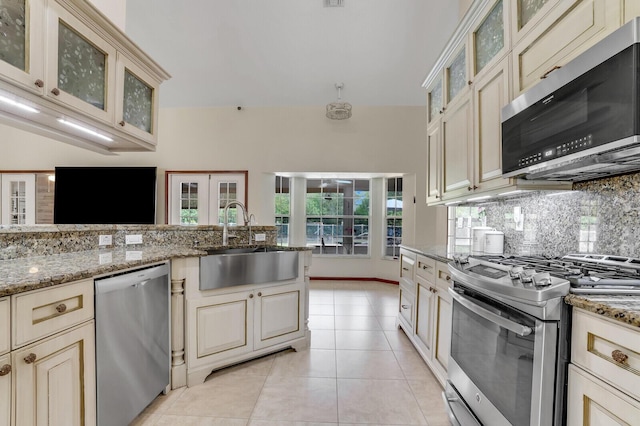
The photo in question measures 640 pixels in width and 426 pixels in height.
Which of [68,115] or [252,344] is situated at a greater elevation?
[68,115]

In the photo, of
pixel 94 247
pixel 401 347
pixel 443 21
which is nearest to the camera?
pixel 94 247

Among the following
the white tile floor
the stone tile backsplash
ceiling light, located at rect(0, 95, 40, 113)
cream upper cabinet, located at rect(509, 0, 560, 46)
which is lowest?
the white tile floor

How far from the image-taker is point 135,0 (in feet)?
10.5

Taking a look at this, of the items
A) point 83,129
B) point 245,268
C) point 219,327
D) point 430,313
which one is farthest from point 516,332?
point 83,129

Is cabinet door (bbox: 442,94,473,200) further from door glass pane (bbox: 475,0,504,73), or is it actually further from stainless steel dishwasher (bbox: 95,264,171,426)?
stainless steel dishwasher (bbox: 95,264,171,426)

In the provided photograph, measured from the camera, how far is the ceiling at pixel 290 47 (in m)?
3.32

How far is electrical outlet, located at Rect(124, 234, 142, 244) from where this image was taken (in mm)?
2281

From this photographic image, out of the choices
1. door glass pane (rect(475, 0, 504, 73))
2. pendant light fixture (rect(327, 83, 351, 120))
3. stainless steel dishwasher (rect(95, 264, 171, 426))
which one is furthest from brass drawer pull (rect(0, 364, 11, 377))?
pendant light fixture (rect(327, 83, 351, 120))

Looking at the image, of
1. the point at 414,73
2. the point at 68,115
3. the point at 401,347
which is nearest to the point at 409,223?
the point at 414,73

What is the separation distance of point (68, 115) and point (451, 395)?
8.47 feet

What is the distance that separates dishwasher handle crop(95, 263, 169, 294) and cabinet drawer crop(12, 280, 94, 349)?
0.06 m

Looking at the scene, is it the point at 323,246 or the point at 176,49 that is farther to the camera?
the point at 323,246

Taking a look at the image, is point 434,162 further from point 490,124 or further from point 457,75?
point 490,124

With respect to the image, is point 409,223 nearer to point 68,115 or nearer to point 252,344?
point 252,344
